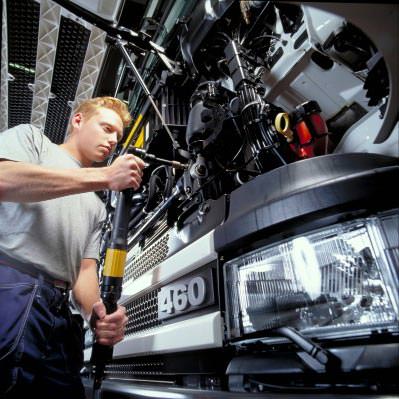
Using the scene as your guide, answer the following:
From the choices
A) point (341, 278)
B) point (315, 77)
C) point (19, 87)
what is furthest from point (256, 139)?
point (19, 87)

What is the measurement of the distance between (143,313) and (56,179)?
610 mm

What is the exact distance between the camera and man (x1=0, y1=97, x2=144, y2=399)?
3.28ft

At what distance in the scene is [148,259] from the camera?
4.52 ft

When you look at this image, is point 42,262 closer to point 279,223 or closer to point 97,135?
point 97,135

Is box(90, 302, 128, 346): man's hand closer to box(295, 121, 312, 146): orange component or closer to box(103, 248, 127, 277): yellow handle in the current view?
box(103, 248, 127, 277): yellow handle

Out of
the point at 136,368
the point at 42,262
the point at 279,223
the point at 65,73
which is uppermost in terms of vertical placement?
the point at 65,73

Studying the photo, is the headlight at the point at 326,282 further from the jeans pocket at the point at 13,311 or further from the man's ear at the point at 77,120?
the man's ear at the point at 77,120

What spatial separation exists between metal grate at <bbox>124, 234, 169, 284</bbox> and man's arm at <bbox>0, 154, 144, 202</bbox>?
0.28m

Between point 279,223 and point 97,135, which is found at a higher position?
point 97,135

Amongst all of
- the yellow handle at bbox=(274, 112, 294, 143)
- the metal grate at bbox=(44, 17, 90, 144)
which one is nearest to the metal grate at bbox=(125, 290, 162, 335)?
the yellow handle at bbox=(274, 112, 294, 143)

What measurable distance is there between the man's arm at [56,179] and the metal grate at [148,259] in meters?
0.28

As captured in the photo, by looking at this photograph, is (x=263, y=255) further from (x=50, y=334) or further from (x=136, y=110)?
(x=136, y=110)

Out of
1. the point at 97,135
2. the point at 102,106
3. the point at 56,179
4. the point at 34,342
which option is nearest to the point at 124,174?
the point at 56,179

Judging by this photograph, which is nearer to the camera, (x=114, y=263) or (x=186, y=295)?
(x=186, y=295)
